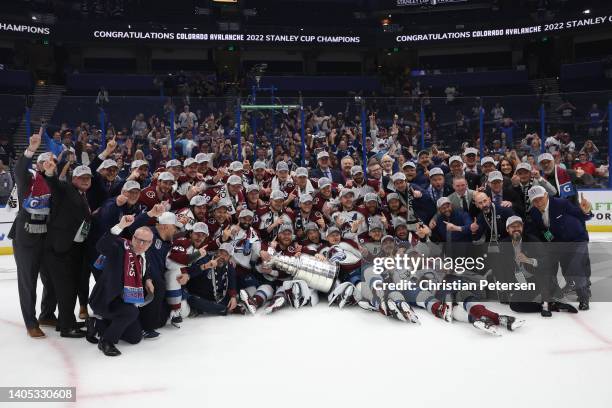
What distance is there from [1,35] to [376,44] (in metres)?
14.2

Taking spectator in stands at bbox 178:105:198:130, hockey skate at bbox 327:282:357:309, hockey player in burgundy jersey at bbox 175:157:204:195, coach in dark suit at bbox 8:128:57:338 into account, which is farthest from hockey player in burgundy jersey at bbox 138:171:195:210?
spectator in stands at bbox 178:105:198:130

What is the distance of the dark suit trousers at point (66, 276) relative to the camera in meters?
4.98

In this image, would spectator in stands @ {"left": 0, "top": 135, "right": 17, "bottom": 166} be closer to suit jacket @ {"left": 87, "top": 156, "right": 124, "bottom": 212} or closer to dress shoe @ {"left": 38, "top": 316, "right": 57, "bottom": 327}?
suit jacket @ {"left": 87, "top": 156, "right": 124, "bottom": 212}

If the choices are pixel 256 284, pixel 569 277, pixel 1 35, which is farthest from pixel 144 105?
pixel 1 35

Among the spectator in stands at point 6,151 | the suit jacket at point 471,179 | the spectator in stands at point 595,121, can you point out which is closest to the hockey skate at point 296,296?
the suit jacket at point 471,179

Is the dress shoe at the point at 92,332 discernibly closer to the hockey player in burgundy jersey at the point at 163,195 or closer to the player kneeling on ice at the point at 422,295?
the hockey player in burgundy jersey at the point at 163,195

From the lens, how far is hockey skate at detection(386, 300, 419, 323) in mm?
A: 5367

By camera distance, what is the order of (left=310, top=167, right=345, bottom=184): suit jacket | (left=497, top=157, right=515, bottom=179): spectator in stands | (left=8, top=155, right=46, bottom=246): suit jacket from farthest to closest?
1. (left=310, top=167, right=345, bottom=184): suit jacket
2. (left=497, top=157, right=515, bottom=179): spectator in stands
3. (left=8, top=155, right=46, bottom=246): suit jacket

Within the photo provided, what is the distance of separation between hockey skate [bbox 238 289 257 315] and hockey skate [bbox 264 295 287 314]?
128 mm

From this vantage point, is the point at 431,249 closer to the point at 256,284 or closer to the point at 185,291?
the point at 256,284

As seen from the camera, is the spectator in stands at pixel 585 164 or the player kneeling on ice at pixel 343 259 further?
the spectator in stands at pixel 585 164

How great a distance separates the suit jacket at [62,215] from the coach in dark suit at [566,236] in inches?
173

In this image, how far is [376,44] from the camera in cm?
2381

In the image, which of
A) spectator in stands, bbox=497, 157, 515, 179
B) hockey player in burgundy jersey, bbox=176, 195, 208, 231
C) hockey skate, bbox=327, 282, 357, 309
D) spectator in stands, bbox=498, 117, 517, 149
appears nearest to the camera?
hockey skate, bbox=327, 282, 357, 309
